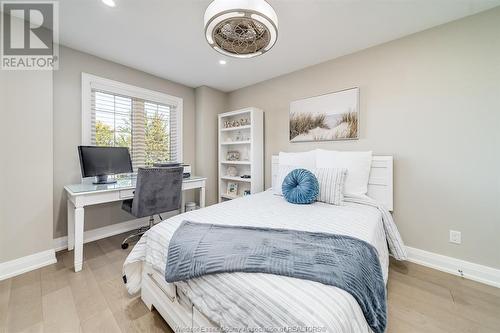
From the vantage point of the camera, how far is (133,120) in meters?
2.88

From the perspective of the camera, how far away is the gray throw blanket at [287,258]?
0.82m

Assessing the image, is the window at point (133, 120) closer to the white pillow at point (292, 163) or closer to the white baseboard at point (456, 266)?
the white pillow at point (292, 163)

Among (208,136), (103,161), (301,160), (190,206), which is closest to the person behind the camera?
Result: (103,161)

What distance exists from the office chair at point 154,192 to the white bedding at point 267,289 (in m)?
0.86

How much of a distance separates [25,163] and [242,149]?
266 cm

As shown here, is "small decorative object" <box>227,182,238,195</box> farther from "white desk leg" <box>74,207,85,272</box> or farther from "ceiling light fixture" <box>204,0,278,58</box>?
"ceiling light fixture" <box>204,0,278,58</box>

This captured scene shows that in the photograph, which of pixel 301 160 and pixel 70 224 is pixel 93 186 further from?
pixel 301 160

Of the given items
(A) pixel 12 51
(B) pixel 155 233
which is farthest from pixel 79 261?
(A) pixel 12 51

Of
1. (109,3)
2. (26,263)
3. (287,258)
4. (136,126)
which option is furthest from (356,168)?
(26,263)

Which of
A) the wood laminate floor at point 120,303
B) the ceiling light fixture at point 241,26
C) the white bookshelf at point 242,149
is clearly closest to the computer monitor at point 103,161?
the wood laminate floor at point 120,303

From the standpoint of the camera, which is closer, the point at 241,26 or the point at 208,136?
the point at 241,26

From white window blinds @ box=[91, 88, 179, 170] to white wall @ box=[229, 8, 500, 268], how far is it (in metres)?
2.73

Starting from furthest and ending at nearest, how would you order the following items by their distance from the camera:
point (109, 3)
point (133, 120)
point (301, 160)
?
point (133, 120) → point (301, 160) → point (109, 3)

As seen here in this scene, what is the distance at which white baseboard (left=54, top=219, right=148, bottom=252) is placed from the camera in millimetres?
2271
